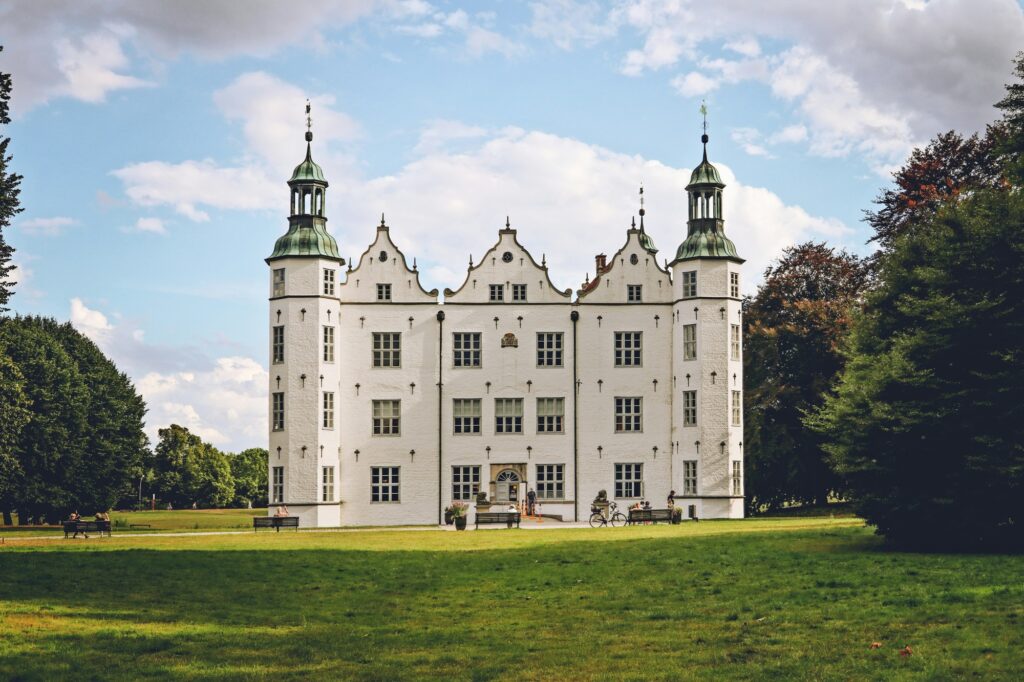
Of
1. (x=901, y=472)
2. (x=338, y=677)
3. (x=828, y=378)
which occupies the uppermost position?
(x=828, y=378)

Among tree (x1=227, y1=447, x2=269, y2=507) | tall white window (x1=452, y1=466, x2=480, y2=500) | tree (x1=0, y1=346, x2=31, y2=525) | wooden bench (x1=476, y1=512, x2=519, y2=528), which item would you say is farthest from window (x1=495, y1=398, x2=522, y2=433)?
tree (x1=227, y1=447, x2=269, y2=507)

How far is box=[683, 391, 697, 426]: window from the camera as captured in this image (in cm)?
5225

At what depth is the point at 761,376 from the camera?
5766 cm

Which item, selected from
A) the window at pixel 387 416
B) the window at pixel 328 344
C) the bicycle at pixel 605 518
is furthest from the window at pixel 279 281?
the bicycle at pixel 605 518

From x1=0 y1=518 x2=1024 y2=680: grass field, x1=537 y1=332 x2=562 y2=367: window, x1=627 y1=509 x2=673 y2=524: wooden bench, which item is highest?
Answer: x1=537 y1=332 x2=562 y2=367: window

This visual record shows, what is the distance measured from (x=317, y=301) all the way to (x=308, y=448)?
6137mm

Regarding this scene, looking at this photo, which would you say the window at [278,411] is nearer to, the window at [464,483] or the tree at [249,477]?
the window at [464,483]

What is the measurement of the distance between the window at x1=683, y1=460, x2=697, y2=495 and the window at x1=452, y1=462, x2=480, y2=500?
890cm

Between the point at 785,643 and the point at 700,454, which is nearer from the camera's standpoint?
the point at 785,643

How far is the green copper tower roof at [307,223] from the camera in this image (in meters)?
51.3

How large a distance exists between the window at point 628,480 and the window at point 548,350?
5319 millimetres

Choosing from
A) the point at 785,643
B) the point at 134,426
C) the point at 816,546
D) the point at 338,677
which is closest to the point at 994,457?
the point at 816,546

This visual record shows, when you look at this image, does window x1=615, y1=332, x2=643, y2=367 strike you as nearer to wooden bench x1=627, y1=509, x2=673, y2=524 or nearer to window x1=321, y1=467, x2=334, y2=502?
wooden bench x1=627, y1=509, x2=673, y2=524

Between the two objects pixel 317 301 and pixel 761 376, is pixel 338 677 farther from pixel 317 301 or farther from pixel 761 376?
pixel 761 376
